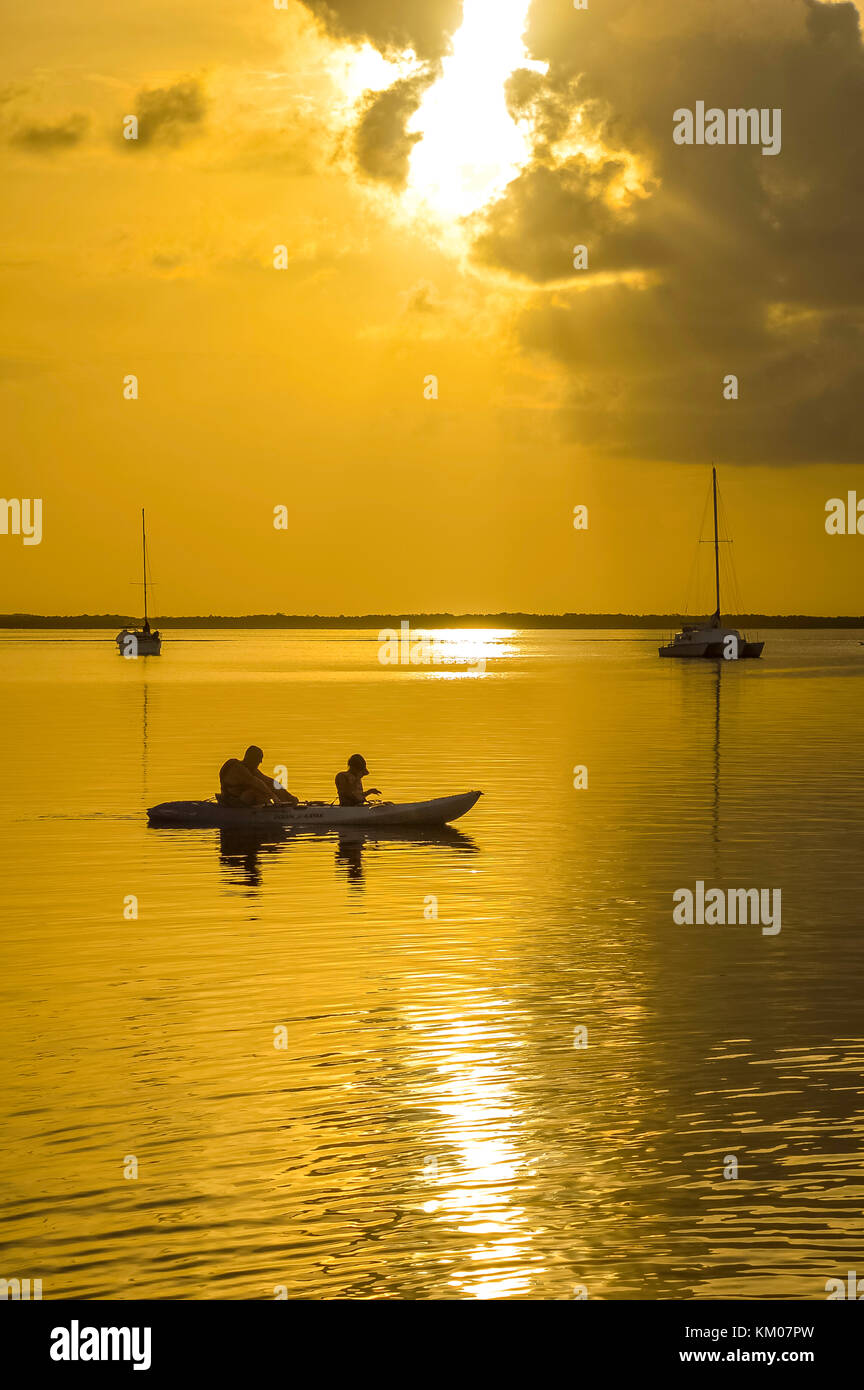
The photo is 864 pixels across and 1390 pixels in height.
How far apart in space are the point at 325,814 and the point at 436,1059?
67.2ft

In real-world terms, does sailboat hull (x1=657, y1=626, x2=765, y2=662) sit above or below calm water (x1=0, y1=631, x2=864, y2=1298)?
above

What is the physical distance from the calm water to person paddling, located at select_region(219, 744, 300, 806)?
122cm

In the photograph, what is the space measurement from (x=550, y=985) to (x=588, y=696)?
91244 millimetres

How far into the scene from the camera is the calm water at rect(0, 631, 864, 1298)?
41.4 feet

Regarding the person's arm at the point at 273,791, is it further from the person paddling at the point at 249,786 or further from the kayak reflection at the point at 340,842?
the kayak reflection at the point at 340,842

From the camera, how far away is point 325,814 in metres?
38.3

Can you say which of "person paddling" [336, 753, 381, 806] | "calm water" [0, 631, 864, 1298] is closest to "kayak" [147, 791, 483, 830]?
"person paddling" [336, 753, 381, 806]

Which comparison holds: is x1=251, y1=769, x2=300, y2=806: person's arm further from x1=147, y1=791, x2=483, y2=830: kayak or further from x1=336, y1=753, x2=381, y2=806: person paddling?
x1=336, y1=753, x2=381, y2=806: person paddling

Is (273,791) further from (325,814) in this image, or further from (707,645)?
(707,645)

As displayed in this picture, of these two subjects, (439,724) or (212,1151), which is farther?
(439,724)

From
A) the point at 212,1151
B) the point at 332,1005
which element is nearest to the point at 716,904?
the point at 332,1005
